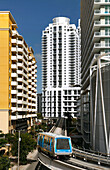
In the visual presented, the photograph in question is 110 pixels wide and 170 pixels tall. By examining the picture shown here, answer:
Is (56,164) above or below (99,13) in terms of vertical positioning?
below

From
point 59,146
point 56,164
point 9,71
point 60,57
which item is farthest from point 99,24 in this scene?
point 60,57

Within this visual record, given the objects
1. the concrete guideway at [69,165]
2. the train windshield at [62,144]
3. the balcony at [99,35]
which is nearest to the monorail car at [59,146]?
the train windshield at [62,144]

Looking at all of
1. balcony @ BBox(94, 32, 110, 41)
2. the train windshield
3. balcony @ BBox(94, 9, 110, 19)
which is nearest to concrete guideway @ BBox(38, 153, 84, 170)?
the train windshield

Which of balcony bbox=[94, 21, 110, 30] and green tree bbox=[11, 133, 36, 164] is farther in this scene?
balcony bbox=[94, 21, 110, 30]

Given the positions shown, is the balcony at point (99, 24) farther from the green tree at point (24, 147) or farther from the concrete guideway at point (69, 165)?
the concrete guideway at point (69, 165)

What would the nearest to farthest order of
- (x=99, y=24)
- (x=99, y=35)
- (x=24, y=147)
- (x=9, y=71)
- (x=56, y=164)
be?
(x=56, y=164) → (x=24, y=147) → (x=99, y=35) → (x=99, y=24) → (x=9, y=71)

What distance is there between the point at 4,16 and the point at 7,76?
1503cm

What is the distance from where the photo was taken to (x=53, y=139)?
33.0m

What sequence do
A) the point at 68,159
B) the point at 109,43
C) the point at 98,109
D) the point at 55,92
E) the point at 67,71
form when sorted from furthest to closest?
the point at 67,71, the point at 55,92, the point at 109,43, the point at 98,109, the point at 68,159

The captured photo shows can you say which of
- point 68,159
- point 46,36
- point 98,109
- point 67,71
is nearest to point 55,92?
point 67,71

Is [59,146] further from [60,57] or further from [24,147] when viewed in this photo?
[60,57]

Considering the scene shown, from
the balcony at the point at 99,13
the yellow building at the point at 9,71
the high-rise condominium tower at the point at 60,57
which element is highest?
the high-rise condominium tower at the point at 60,57

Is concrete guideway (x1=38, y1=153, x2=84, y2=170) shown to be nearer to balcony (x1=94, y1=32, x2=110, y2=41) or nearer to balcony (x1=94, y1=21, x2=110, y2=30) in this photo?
Answer: balcony (x1=94, y1=32, x2=110, y2=41)

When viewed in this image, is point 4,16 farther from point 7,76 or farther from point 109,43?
point 109,43
